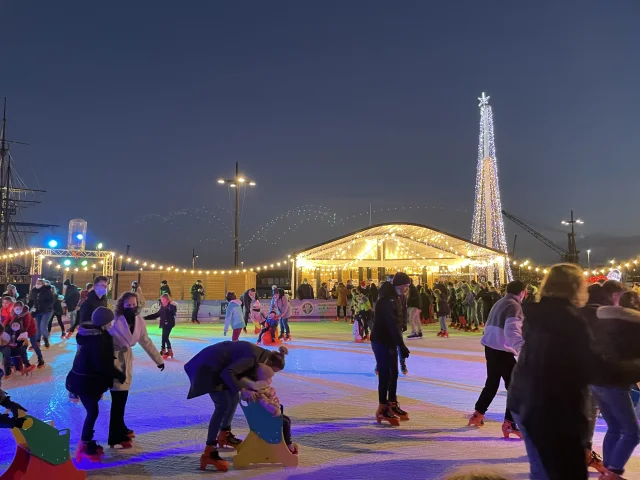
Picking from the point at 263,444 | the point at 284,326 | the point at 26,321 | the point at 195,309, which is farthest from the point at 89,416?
the point at 195,309

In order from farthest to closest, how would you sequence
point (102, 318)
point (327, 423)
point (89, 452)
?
1. point (327, 423)
2. point (102, 318)
3. point (89, 452)

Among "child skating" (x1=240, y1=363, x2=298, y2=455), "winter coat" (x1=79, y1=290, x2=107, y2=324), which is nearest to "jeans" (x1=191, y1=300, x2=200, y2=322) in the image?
"winter coat" (x1=79, y1=290, x2=107, y2=324)

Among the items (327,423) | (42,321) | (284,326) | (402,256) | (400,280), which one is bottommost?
(327,423)

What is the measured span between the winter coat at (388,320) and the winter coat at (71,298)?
36.5ft

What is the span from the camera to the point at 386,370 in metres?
5.17

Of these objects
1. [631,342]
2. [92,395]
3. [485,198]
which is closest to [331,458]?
[92,395]

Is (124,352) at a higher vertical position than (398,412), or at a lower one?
higher

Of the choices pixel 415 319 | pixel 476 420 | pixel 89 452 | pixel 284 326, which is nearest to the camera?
pixel 89 452

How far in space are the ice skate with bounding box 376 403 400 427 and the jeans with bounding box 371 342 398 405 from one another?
0.06 m

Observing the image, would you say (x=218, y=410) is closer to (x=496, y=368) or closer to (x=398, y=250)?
(x=496, y=368)

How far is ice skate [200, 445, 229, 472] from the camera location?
3903mm

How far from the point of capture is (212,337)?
45.2 feet

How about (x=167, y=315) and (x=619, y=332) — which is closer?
(x=619, y=332)

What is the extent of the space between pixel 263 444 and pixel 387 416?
161 centimetres
